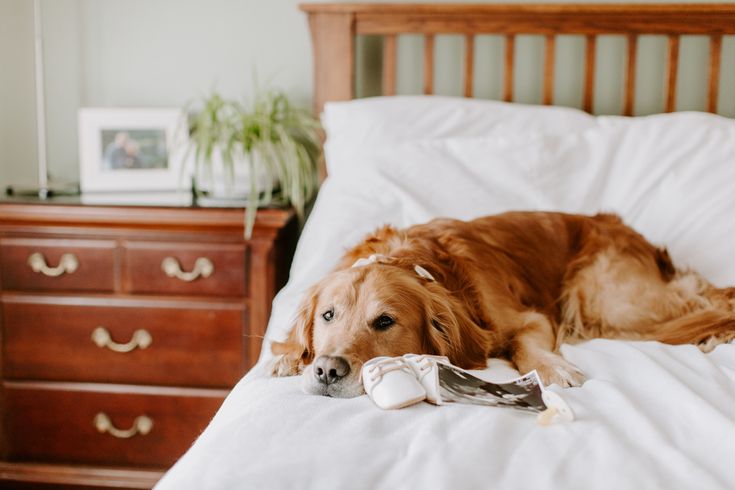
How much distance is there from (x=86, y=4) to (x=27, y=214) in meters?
1.01

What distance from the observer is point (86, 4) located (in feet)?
9.02

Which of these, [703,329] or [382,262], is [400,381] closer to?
[382,262]

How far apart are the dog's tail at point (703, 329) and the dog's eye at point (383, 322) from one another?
62cm

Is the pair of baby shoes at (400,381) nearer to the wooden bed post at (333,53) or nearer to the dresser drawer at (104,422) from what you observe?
the dresser drawer at (104,422)

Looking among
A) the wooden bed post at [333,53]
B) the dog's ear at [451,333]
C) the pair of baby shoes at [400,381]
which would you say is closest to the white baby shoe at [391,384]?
the pair of baby shoes at [400,381]

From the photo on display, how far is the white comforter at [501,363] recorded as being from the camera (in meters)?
0.85

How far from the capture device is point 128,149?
2.60 m

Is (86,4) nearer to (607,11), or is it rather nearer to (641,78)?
(607,11)

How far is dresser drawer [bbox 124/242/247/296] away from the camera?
2193 mm

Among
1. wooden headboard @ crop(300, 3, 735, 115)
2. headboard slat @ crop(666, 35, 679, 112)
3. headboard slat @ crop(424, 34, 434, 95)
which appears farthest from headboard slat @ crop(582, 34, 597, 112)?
headboard slat @ crop(424, 34, 434, 95)

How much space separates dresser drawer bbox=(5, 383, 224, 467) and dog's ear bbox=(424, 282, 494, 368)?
1.04 metres

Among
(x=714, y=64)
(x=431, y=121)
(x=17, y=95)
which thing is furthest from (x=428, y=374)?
(x=17, y=95)

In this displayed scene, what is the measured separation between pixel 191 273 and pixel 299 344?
861 mm

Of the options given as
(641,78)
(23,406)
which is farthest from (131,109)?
(641,78)
